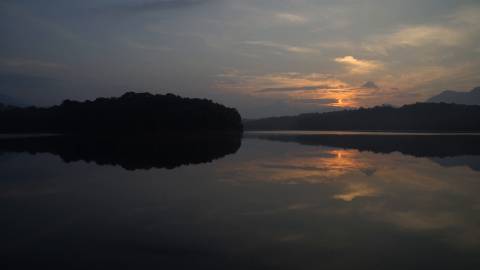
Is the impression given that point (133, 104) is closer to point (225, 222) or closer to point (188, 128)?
point (188, 128)

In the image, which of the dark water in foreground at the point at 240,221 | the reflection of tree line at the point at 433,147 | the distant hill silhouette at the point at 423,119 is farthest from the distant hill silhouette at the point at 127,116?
the dark water in foreground at the point at 240,221

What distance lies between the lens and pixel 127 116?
112 metres

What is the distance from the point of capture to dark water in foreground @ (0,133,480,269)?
898 cm

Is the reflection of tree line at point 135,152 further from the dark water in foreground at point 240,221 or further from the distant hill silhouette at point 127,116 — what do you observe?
the distant hill silhouette at point 127,116

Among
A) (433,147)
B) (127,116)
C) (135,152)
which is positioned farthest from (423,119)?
(135,152)

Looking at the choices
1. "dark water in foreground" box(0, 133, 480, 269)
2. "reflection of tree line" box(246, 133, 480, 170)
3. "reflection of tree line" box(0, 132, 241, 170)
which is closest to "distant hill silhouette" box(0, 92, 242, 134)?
"reflection of tree line" box(0, 132, 241, 170)

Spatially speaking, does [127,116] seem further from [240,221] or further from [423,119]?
[423,119]

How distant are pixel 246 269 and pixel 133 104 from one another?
11764 centimetres

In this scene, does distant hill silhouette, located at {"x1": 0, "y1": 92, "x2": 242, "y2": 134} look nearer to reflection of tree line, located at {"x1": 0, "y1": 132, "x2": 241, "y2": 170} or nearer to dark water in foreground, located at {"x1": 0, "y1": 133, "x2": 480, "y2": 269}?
reflection of tree line, located at {"x1": 0, "y1": 132, "x2": 241, "y2": 170}

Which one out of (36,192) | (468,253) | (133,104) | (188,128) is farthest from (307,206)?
(133,104)

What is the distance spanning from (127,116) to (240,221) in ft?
346

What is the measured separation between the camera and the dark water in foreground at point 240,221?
8984 millimetres

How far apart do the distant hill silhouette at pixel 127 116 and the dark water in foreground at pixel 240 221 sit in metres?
91.2

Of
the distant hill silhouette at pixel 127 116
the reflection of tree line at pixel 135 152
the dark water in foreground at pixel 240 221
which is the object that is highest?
the distant hill silhouette at pixel 127 116
